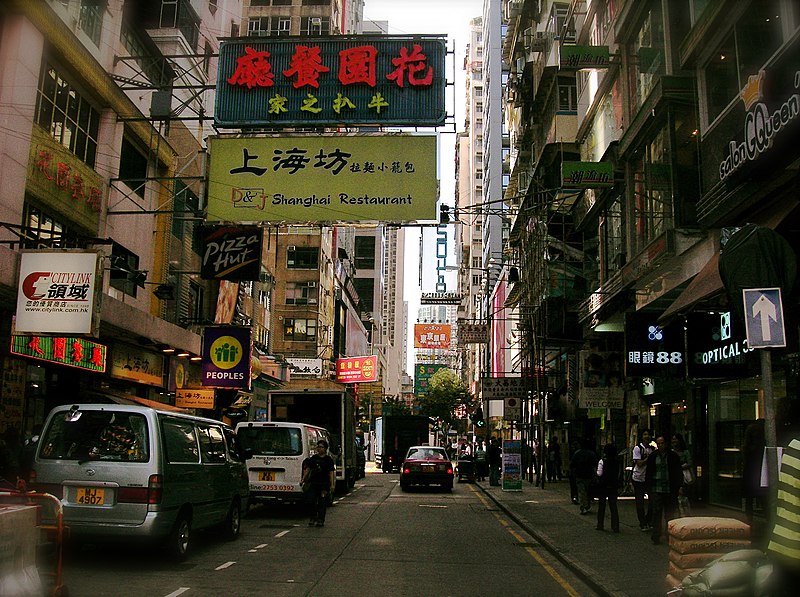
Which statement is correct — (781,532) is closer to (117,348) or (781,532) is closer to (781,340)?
(781,340)

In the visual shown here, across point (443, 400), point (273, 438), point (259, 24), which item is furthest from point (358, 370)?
point (273, 438)

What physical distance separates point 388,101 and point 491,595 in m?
12.1

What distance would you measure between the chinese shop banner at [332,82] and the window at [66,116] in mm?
3696

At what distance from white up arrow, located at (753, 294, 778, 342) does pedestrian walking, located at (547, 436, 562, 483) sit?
26283 mm

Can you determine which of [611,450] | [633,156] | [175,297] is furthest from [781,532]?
[175,297]

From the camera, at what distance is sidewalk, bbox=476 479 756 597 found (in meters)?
9.40

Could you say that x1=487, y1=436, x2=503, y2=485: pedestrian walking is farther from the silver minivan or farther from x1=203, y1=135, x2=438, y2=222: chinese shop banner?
the silver minivan

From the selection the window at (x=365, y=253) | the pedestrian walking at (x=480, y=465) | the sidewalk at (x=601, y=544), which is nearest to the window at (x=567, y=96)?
the pedestrian walking at (x=480, y=465)

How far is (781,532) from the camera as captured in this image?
159 inches

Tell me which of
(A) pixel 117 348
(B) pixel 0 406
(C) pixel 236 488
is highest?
(A) pixel 117 348

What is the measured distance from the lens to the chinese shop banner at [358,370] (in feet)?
208

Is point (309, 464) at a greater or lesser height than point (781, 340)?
lesser

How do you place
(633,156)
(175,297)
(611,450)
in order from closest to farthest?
(611,450) < (633,156) < (175,297)

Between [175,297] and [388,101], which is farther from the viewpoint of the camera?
[175,297]
